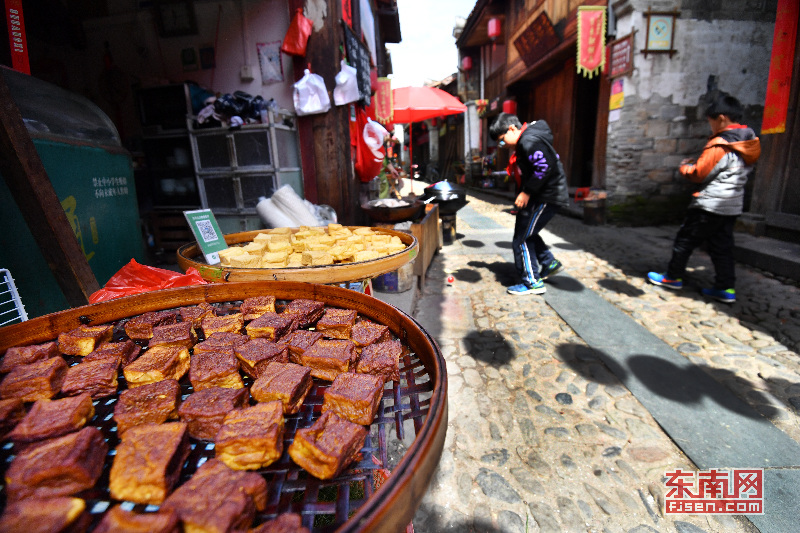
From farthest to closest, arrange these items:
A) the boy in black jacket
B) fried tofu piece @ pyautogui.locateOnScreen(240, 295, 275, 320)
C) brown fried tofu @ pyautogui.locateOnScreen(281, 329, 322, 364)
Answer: the boy in black jacket, fried tofu piece @ pyautogui.locateOnScreen(240, 295, 275, 320), brown fried tofu @ pyautogui.locateOnScreen(281, 329, 322, 364)

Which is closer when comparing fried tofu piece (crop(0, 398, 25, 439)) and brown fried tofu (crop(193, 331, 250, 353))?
fried tofu piece (crop(0, 398, 25, 439))

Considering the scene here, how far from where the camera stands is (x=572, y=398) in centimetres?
282

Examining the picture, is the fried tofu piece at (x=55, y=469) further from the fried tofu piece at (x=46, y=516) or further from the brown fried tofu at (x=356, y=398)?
the brown fried tofu at (x=356, y=398)

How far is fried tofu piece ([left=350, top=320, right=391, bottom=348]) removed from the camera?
1343mm

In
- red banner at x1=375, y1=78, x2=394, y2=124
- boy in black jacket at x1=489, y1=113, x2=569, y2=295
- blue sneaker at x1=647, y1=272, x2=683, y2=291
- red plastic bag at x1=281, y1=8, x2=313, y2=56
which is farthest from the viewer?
red banner at x1=375, y1=78, x2=394, y2=124

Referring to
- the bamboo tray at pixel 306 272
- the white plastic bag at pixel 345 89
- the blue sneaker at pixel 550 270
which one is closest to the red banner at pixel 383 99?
the white plastic bag at pixel 345 89

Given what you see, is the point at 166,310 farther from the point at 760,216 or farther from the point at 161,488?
the point at 760,216

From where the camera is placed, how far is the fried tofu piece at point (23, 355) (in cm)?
117

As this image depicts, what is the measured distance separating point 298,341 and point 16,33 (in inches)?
141

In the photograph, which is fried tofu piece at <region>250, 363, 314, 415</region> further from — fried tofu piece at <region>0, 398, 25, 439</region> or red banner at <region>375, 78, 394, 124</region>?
red banner at <region>375, 78, 394, 124</region>

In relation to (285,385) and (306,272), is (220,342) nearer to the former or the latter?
(285,385)
